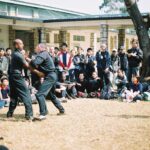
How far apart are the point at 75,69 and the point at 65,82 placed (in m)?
1.13

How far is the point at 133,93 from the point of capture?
45.7 ft

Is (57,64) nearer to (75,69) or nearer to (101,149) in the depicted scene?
(75,69)

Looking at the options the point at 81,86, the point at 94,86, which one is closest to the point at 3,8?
the point at 81,86

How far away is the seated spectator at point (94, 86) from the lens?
15.1 m

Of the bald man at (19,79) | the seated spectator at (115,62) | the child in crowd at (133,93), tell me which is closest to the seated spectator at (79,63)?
the seated spectator at (115,62)

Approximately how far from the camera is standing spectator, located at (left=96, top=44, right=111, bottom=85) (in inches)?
595

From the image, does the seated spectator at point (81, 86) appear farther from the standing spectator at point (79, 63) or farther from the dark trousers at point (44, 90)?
the dark trousers at point (44, 90)

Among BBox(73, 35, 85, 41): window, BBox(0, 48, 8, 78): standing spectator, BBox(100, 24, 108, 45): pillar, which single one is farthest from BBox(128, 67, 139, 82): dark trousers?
BBox(73, 35, 85, 41): window

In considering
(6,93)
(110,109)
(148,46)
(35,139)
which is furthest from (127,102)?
(148,46)

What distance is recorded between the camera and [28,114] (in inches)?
377

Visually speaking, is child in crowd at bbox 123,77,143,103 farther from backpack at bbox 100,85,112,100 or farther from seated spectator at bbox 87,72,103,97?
seated spectator at bbox 87,72,103,97

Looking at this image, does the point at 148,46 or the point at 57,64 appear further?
the point at 57,64

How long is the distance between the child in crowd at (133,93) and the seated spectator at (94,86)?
1.40 metres

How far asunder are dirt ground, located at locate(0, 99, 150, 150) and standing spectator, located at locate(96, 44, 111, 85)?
335 centimetres
